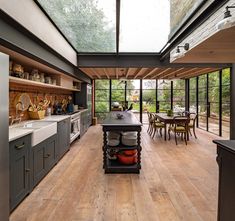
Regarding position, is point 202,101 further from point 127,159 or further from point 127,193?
point 127,193

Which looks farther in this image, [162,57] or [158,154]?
[162,57]

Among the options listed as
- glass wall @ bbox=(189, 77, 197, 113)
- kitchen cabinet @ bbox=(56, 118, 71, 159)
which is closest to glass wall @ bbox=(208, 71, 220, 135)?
glass wall @ bbox=(189, 77, 197, 113)

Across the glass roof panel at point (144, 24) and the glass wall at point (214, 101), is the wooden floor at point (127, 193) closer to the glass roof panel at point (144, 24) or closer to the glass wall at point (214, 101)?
the glass roof panel at point (144, 24)

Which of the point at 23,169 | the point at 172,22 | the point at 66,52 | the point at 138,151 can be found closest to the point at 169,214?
the point at 138,151

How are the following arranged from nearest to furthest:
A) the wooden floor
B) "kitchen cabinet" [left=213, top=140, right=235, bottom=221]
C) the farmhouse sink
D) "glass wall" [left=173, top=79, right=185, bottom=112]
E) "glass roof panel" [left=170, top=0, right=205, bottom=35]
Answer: "kitchen cabinet" [left=213, top=140, right=235, bottom=221], the wooden floor, the farmhouse sink, "glass roof panel" [left=170, top=0, right=205, bottom=35], "glass wall" [left=173, top=79, right=185, bottom=112]

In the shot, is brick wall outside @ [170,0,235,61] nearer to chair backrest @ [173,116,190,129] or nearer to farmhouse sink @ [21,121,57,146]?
farmhouse sink @ [21,121,57,146]

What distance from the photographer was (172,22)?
14.4ft

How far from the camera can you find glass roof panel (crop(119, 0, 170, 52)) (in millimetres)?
3850

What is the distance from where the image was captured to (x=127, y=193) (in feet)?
10.8

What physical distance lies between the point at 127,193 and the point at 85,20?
10.4 feet

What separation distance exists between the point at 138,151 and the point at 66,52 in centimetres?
289

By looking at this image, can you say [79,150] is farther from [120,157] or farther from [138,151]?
Answer: [138,151]

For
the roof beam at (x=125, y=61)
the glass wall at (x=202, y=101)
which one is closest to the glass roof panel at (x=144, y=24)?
the roof beam at (x=125, y=61)

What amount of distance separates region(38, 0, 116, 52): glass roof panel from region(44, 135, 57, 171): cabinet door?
87.6 inches
